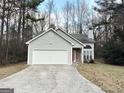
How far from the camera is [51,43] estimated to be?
3150 cm

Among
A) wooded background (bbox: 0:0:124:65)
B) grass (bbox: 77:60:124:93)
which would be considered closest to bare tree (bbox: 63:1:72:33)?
wooded background (bbox: 0:0:124:65)

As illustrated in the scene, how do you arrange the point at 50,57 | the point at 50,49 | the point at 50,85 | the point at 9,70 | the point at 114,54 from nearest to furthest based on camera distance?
the point at 50,85, the point at 9,70, the point at 50,57, the point at 50,49, the point at 114,54

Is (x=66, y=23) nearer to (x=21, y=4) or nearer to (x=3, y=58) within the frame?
(x=21, y=4)

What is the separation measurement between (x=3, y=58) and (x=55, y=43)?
9744 mm

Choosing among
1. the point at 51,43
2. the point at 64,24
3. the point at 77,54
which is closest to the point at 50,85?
the point at 51,43

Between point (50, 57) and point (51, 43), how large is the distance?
1852mm

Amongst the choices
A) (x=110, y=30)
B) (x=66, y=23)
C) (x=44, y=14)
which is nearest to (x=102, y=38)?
(x=110, y=30)

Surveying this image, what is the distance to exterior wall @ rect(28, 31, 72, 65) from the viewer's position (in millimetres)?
31219

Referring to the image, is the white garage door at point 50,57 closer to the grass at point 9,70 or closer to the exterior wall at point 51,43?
the exterior wall at point 51,43

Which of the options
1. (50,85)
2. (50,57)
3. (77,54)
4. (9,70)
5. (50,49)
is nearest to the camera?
(50,85)

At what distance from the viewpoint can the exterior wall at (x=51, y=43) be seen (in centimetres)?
3122

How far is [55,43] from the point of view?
104ft

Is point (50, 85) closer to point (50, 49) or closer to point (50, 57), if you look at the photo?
point (50, 57)

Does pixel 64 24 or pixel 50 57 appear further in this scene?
pixel 64 24
